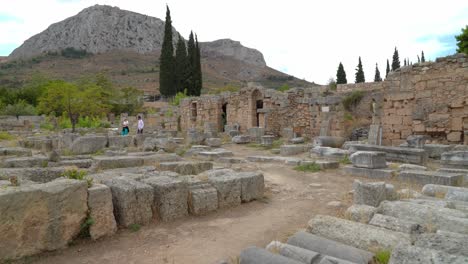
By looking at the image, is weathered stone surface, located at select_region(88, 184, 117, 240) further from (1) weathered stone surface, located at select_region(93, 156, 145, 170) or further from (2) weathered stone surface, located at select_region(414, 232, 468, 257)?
(1) weathered stone surface, located at select_region(93, 156, 145, 170)

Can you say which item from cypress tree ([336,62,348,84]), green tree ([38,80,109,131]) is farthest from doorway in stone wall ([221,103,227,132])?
cypress tree ([336,62,348,84])

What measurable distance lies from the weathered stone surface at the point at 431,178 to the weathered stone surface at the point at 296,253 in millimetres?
5006

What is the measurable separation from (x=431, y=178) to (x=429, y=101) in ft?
20.0

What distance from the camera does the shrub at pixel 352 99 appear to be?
17.1 metres

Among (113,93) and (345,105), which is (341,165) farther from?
(113,93)

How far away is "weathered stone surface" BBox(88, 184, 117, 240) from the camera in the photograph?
468 centimetres

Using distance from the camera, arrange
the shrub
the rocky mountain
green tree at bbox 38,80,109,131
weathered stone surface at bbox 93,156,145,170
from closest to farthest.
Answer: weathered stone surface at bbox 93,156,145,170
the shrub
green tree at bbox 38,80,109,131
the rocky mountain

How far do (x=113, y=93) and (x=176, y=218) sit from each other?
137 ft

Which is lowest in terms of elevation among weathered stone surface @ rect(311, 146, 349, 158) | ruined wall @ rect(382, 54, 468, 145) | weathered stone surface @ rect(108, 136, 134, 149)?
weathered stone surface @ rect(311, 146, 349, 158)

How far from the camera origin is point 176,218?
552 cm

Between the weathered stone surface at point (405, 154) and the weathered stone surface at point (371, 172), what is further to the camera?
the weathered stone surface at point (405, 154)

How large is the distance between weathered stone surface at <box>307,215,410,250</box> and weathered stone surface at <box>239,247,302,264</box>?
0.97 metres

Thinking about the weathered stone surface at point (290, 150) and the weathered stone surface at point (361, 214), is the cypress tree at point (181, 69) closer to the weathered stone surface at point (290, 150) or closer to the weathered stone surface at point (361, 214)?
the weathered stone surface at point (290, 150)

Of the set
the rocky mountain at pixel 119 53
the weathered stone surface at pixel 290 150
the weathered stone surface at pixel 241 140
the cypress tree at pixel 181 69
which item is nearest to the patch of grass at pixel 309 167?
the weathered stone surface at pixel 290 150
